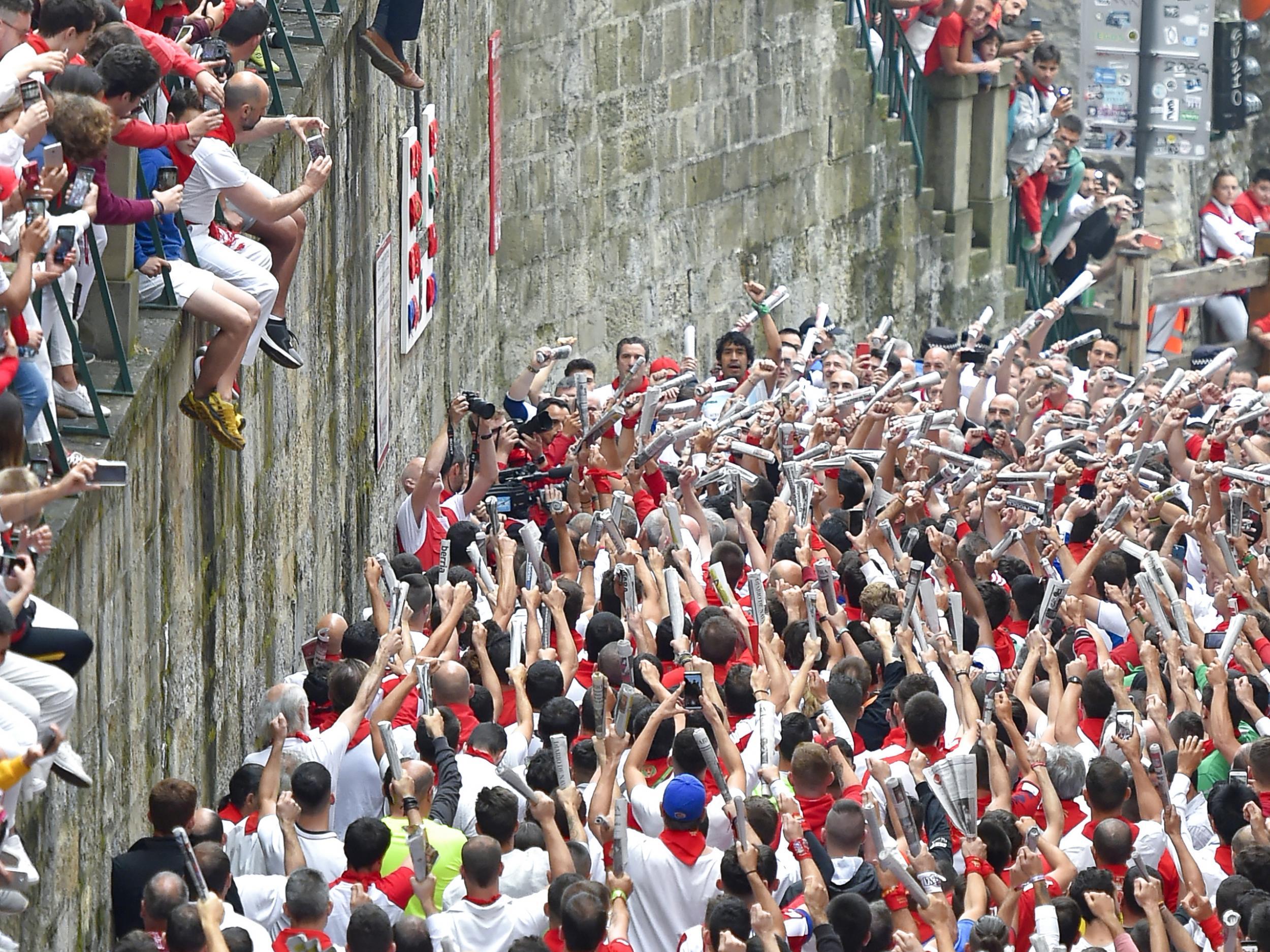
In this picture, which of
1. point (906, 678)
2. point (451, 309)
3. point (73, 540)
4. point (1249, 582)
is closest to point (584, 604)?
point (906, 678)

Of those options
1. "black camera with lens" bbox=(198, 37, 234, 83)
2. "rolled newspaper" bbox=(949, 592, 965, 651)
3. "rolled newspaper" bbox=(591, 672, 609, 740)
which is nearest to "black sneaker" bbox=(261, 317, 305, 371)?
"black camera with lens" bbox=(198, 37, 234, 83)

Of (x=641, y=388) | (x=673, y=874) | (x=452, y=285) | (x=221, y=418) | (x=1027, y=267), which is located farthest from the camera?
(x=1027, y=267)

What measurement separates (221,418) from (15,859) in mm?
3118

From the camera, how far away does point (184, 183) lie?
9.02m

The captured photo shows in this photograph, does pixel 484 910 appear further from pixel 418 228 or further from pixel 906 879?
pixel 418 228

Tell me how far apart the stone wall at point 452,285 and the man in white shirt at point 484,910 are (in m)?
1.16

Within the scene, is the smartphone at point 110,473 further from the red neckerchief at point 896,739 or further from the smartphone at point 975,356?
the smartphone at point 975,356

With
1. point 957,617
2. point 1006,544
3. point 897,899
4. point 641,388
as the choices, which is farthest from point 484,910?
point 641,388

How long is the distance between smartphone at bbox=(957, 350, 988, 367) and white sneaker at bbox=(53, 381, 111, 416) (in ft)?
26.6

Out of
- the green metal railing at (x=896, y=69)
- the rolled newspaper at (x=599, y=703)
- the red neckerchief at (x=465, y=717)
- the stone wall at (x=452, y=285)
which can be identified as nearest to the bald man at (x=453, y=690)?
the red neckerchief at (x=465, y=717)

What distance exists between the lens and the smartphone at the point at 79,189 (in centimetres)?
745

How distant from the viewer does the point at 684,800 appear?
24.6 ft

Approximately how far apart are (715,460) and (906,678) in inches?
168

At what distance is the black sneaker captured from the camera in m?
9.77
